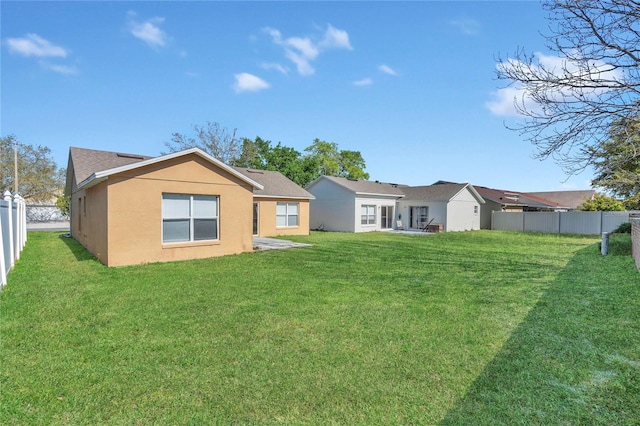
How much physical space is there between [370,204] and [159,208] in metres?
17.0

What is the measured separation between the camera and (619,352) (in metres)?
3.97

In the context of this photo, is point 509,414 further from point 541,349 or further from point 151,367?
point 151,367

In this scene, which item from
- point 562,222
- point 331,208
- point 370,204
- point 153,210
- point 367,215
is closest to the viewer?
point 153,210

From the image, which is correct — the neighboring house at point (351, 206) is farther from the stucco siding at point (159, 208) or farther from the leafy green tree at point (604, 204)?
the leafy green tree at point (604, 204)

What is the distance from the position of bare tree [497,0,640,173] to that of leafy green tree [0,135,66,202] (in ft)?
141

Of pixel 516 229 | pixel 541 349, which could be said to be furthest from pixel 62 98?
pixel 516 229

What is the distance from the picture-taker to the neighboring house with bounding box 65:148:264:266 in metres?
9.70

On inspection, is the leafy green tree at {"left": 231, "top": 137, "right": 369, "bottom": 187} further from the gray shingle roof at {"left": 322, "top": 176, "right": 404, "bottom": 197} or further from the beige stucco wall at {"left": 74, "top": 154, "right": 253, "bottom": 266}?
the beige stucco wall at {"left": 74, "top": 154, "right": 253, "bottom": 266}

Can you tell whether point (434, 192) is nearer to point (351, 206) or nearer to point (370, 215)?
point (370, 215)

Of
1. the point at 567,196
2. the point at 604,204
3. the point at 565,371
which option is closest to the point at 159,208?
the point at 565,371

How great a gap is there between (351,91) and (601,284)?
13.1m

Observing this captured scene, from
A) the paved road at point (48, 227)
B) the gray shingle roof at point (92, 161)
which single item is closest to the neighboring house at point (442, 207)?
the gray shingle roof at point (92, 161)

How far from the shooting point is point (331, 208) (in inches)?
988

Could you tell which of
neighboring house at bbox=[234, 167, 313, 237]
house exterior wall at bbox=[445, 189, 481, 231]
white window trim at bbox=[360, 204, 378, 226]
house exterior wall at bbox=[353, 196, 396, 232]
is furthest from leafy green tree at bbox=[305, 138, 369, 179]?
neighboring house at bbox=[234, 167, 313, 237]
